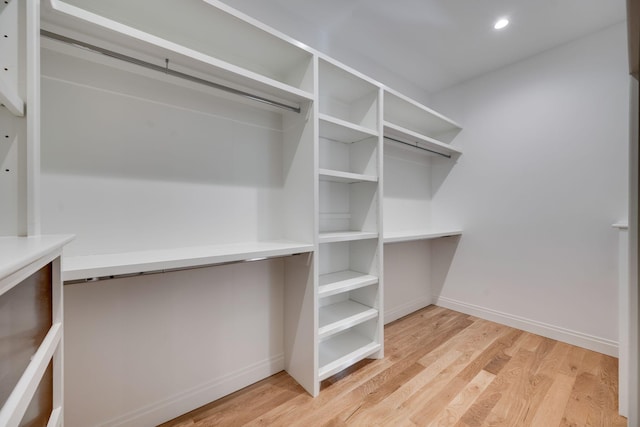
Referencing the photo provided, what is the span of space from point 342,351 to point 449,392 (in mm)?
703

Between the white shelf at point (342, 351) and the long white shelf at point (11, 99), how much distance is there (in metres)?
1.79

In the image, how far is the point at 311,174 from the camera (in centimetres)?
158

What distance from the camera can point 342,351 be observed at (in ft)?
6.10

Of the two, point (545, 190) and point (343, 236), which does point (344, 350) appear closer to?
point (343, 236)

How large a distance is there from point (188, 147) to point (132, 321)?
3.15 ft

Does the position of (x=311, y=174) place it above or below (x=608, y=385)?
above

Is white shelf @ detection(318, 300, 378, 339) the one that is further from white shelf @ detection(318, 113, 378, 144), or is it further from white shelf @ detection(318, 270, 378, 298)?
white shelf @ detection(318, 113, 378, 144)

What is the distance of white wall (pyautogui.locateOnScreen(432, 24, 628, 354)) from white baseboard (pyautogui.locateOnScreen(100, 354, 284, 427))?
7.36 feet

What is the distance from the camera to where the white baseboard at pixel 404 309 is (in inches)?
102

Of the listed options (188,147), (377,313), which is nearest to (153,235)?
(188,147)

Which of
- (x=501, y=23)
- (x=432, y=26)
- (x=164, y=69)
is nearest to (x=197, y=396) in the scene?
(x=164, y=69)

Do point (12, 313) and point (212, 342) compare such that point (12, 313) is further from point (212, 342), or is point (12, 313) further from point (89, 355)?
point (212, 342)

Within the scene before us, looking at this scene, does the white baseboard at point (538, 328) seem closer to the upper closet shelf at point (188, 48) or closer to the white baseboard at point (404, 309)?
the white baseboard at point (404, 309)

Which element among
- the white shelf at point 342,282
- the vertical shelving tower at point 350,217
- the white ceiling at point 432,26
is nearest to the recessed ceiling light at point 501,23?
the white ceiling at point 432,26
